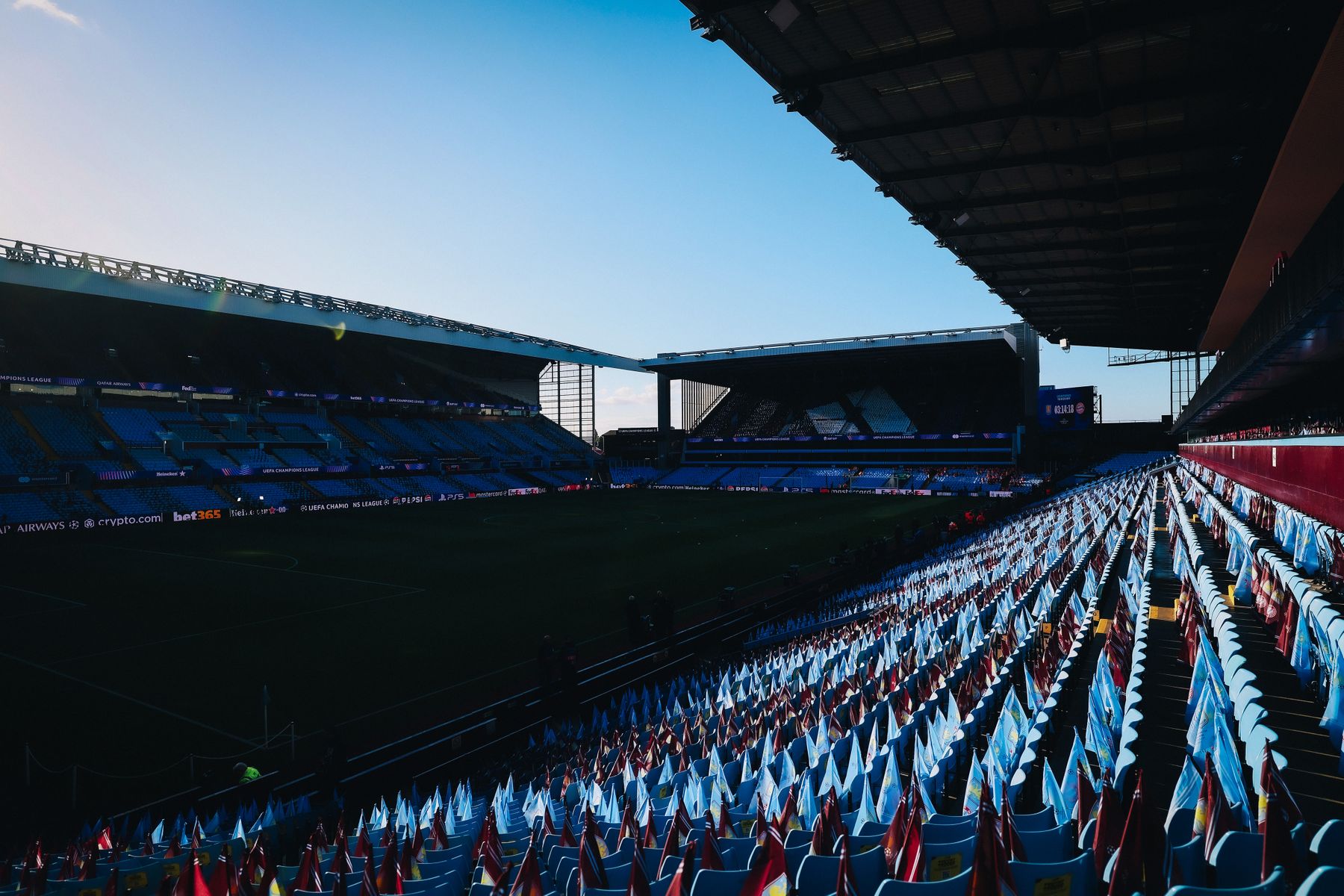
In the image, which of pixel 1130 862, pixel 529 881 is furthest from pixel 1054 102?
pixel 529 881

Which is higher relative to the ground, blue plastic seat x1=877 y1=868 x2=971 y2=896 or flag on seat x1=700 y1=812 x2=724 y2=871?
blue plastic seat x1=877 y1=868 x2=971 y2=896

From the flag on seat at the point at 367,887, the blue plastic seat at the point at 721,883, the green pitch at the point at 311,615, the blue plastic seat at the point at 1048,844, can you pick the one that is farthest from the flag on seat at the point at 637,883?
the green pitch at the point at 311,615

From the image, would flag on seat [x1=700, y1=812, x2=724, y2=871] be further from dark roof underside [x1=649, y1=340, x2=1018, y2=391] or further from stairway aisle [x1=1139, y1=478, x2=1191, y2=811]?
dark roof underside [x1=649, y1=340, x2=1018, y2=391]

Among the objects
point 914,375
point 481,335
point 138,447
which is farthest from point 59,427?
point 914,375

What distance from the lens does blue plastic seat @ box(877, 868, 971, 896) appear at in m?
2.69

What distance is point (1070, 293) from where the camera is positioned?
78.1ft

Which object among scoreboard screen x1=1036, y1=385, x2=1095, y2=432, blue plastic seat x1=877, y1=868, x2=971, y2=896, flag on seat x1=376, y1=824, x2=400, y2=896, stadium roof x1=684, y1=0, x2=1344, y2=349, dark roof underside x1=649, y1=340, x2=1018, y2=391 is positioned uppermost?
dark roof underside x1=649, y1=340, x2=1018, y2=391

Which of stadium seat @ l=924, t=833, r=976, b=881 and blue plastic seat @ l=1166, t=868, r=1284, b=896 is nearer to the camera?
blue plastic seat @ l=1166, t=868, r=1284, b=896

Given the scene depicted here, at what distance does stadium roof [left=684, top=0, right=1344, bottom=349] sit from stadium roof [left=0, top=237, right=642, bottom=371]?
43.1 metres

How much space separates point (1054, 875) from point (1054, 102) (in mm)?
11668

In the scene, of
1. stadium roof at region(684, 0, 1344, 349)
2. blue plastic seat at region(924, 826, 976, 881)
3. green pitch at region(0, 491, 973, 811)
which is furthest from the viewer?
green pitch at region(0, 491, 973, 811)

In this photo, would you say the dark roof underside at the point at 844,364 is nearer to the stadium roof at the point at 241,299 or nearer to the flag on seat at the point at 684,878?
the stadium roof at the point at 241,299

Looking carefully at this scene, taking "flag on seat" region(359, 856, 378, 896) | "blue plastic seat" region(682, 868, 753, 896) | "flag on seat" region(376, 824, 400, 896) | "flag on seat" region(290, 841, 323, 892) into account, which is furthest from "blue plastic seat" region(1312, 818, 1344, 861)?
"flag on seat" region(290, 841, 323, 892)

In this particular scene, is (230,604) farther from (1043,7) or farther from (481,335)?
(481,335)
